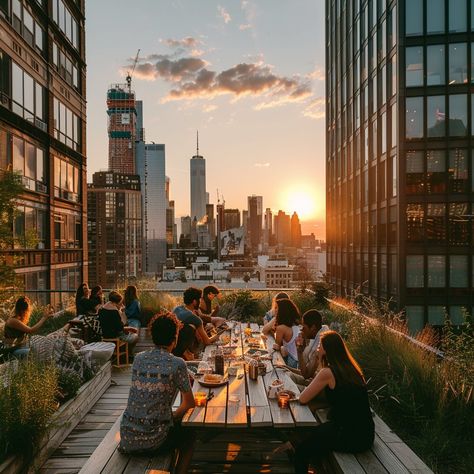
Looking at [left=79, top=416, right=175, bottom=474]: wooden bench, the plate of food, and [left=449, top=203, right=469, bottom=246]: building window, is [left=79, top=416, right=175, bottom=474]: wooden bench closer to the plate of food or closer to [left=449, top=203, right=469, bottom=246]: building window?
the plate of food

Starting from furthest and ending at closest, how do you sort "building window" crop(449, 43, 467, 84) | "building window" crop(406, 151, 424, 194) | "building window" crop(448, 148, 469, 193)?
"building window" crop(406, 151, 424, 194), "building window" crop(448, 148, 469, 193), "building window" crop(449, 43, 467, 84)

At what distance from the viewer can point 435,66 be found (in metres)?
31.0

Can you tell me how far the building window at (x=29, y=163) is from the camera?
18.2 meters

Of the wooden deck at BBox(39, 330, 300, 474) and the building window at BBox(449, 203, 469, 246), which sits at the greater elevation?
the building window at BBox(449, 203, 469, 246)

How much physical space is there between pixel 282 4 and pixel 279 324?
18658 mm

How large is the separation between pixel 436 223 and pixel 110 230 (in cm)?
14209

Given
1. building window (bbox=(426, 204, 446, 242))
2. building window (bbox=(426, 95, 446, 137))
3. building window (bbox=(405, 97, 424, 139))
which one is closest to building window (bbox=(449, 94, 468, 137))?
building window (bbox=(426, 95, 446, 137))

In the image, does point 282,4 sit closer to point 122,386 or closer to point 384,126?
point 384,126

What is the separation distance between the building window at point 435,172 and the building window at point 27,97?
26.6 m

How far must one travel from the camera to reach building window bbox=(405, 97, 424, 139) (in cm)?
3111

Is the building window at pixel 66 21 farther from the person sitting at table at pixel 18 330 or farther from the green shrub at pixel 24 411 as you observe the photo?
the green shrub at pixel 24 411

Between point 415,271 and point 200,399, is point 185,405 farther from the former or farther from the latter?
point 415,271

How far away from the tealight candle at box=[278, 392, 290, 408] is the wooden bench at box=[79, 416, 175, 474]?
1.16m

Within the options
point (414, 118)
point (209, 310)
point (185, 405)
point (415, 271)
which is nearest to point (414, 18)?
point (414, 118)
